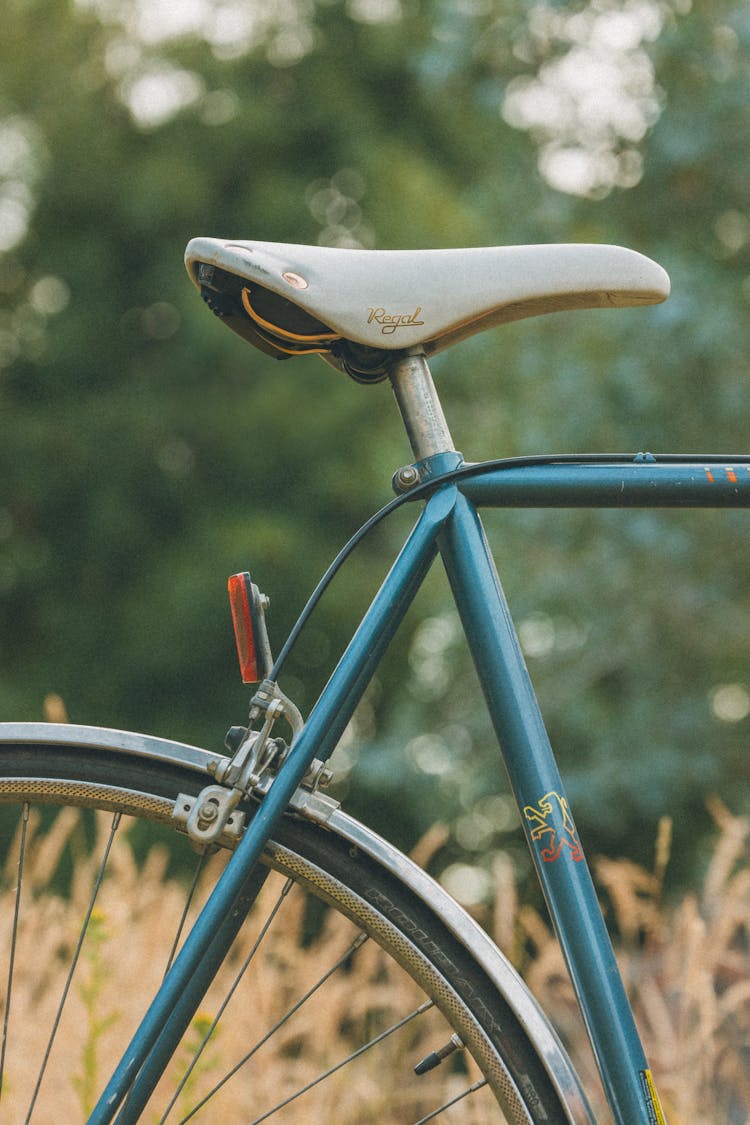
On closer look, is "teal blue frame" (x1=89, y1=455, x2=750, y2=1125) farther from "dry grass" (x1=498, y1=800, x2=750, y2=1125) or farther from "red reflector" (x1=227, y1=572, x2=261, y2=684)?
"dry grass" (x1=498, y1=800, x2=750, y2=1125)

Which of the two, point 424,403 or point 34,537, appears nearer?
point 424,403

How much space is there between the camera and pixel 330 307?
1125 mm

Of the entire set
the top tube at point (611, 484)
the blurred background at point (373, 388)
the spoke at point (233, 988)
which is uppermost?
the blurred background at point (373, 388)

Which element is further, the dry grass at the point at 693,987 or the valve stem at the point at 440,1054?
the dry grass at the point at 693,987

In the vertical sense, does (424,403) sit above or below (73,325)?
below

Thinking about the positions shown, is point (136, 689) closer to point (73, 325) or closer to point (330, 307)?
point (73, 325)

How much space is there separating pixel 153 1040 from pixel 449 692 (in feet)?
22.0

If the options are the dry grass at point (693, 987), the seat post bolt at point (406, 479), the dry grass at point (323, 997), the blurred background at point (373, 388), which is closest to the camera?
the seat post bolt at point (406, 479)

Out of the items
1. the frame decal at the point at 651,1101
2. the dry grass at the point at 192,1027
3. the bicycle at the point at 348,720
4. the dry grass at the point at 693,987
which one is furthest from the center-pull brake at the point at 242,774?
the dry grass at the point at 192,1027

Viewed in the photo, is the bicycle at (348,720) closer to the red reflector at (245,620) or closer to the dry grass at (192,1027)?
the red reflector at (245,620)

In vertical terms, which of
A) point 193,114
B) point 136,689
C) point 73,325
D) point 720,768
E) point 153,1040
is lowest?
point 153,1040

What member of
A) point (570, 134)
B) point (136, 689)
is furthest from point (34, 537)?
point (570, 134)

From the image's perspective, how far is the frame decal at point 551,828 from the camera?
1090mm

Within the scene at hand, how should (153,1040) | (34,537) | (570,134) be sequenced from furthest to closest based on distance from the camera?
(34,537), (570,134), (153,1040)
